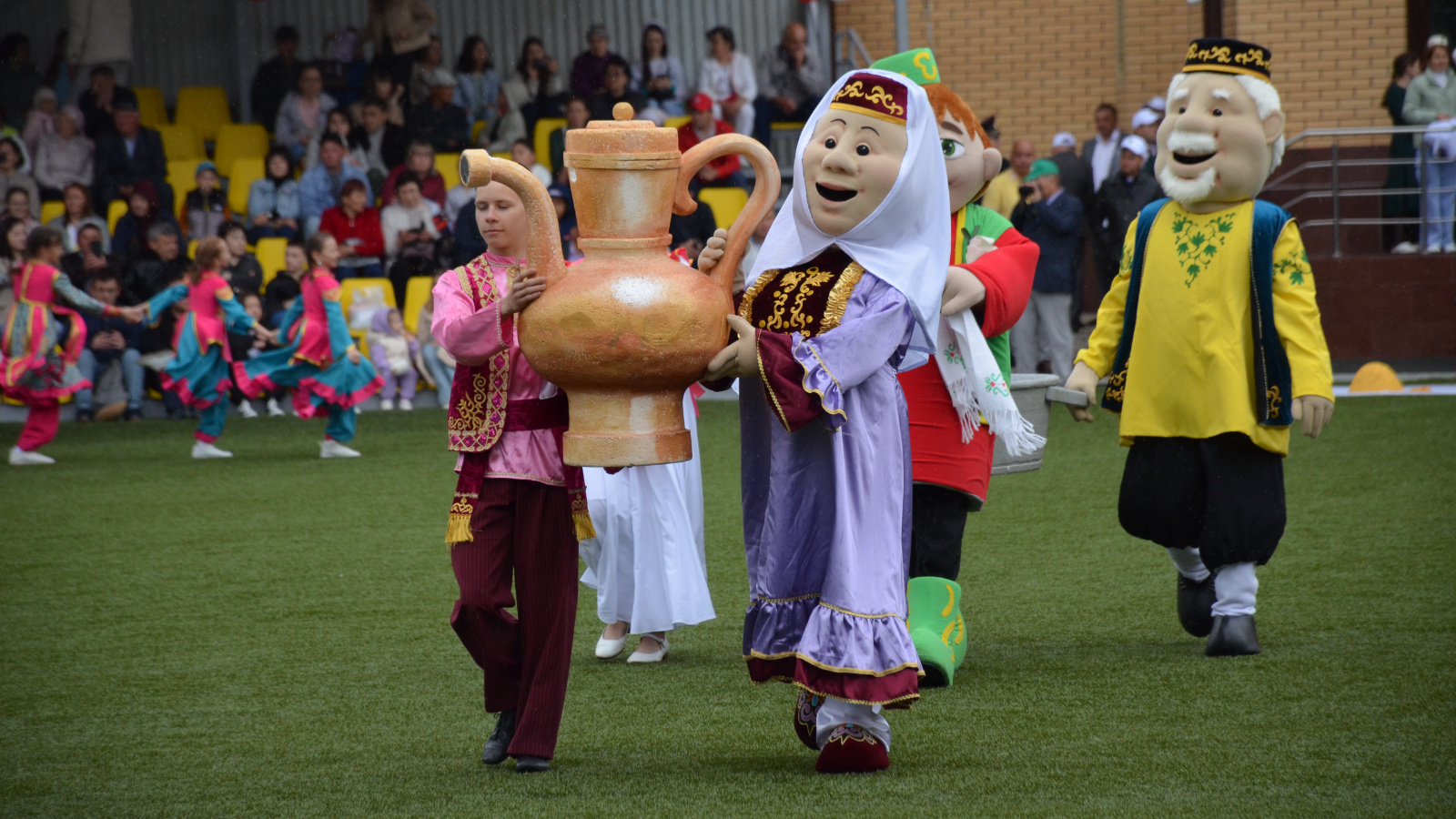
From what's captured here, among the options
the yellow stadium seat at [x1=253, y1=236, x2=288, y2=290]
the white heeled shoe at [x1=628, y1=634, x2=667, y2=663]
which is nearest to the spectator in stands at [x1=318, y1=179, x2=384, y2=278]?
Answer: the yellow stadium seat at [x1=253, y1=236, x2=288, y2=290]

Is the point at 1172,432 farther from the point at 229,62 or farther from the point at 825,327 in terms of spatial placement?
the point at 229,62

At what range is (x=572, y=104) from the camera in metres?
13.9

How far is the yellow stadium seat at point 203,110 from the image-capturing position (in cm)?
1562

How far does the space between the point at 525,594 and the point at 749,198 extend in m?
1.06

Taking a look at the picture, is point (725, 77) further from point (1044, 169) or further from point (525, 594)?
point (525, 594)

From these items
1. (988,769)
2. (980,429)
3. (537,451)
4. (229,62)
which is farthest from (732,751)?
(229,62)

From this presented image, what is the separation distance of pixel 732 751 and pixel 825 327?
108 cm

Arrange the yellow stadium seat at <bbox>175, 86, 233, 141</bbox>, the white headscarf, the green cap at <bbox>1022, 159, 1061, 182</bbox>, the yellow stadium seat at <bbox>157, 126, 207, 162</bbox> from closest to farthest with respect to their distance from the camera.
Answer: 1. the white headscarf
2. the green cap at <bbox>1022, 159, 1061, 182</bbox>
3. the yellow stadium seat at <bbox>157, 126, 207, 162</bbox>
4. the yellow stadium seat at <bbox>175, 86, 233, 141</bbox>

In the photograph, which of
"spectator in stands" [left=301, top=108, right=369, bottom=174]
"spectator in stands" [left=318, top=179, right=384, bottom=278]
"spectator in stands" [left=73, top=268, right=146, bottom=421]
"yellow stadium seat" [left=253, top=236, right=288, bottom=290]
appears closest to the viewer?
"spectator in stands" [left=73, top=268, right=146, bottom=421]

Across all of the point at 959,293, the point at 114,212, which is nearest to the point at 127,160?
the point at 114,212

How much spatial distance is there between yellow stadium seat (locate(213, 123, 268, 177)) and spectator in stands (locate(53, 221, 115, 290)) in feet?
7.97

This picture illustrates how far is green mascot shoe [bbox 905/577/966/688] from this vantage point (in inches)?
170

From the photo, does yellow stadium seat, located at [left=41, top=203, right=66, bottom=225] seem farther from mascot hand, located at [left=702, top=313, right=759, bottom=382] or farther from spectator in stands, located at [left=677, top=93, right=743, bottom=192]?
mascot hand, located at [left=702, top=313, right=759, bottom=382]

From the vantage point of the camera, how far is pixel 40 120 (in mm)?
14008
